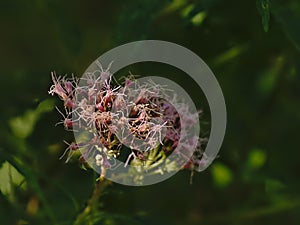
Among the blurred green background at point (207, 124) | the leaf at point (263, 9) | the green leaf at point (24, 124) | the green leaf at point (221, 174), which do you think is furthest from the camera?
the green leaf at point (221, 174)

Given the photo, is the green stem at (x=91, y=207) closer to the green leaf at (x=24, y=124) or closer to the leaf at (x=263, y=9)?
the leaf at (x=263, y=9)

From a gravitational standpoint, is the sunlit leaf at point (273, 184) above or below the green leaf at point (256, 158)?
above

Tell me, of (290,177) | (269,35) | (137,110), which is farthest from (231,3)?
(137,110)

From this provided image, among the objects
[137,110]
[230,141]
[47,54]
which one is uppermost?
[137,110]

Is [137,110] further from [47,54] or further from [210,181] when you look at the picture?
[47,54]

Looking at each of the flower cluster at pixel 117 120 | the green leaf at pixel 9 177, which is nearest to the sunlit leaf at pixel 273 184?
the flower cluster at pixel 117 120

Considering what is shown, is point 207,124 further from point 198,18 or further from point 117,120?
point 117,120
